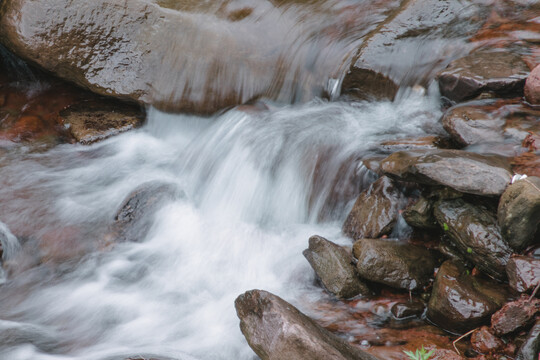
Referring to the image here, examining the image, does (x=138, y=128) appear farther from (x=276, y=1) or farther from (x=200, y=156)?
(x=276, y=1)

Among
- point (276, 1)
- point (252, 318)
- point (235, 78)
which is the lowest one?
point (252, 318)

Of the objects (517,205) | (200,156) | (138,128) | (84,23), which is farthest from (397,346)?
(84,23)

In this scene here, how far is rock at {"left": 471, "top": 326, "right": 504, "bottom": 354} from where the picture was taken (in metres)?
3.52

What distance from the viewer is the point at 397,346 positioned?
12.4 feet

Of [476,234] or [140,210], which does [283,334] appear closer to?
[476,234]

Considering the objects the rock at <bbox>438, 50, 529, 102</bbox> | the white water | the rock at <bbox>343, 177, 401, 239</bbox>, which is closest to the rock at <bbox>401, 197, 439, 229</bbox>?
the rock at <bbox>343, 177, 401, 239</bbox>

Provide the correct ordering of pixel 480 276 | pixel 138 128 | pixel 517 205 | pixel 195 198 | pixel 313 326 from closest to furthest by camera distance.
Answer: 1. pixel 313 326
2. pixel 517 205
3. pixel 480 276
4. pixel 195 198
5. pixel 138 128

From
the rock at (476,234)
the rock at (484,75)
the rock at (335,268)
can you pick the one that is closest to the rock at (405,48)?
Answer: the rock at (484,75)

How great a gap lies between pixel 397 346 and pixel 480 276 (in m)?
0.96

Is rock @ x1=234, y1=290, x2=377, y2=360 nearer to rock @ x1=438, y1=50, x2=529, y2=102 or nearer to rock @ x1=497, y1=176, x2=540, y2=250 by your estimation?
rock @ x1=497, y1=176, x2=540, y2=250

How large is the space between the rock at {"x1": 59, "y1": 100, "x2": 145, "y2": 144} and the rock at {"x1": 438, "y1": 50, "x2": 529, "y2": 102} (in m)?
4.29

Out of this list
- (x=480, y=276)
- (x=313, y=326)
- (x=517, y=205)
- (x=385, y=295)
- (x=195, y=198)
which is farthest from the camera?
(x=195, y=198)

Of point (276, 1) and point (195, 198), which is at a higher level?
point (276, 1)

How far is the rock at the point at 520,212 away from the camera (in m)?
3.54
